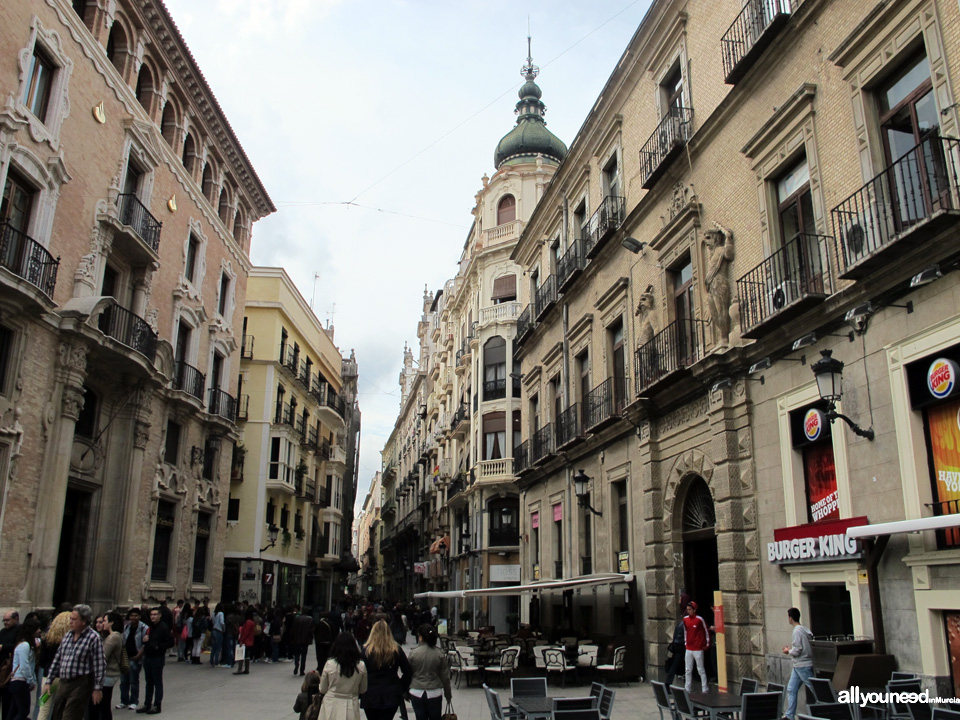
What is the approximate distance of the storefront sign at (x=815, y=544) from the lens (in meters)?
9.87

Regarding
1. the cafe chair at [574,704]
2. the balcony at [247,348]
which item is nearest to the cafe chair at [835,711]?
the cafe chair at [574,704]

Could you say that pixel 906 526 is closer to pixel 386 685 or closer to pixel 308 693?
pixel 386 685

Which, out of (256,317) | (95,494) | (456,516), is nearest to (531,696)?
(95,494)

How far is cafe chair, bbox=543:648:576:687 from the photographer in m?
15.3

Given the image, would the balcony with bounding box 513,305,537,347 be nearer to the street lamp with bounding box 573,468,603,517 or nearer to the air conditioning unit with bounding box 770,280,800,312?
A: the street lamp with bounding box 573,468,603,517

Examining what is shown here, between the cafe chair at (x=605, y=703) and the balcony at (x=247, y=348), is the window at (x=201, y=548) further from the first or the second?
the cafe chair at (x=605, y=703)

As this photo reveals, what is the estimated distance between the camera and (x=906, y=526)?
8297mm

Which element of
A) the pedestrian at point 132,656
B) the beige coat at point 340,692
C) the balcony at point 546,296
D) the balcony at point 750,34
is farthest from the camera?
the balcony at point 546,296

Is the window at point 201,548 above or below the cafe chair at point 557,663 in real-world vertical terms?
above

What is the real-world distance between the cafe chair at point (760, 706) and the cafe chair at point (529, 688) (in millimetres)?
2817

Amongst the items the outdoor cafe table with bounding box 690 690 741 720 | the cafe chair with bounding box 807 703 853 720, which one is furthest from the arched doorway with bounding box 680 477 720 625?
the cafe chair with bounding box 807 703 853 720

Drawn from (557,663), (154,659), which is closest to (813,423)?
(557,663)

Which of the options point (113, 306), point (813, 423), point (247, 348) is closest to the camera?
point (813, 423)

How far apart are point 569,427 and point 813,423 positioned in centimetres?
1130
